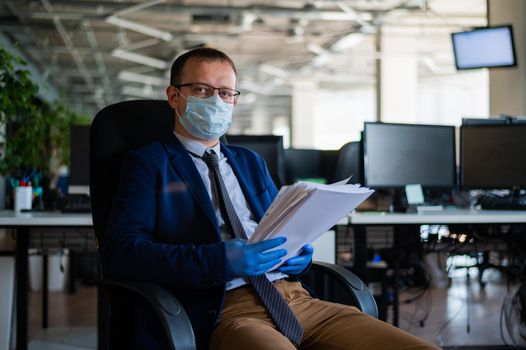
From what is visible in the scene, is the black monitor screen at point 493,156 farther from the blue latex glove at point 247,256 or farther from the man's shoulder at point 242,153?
the blue latex glove at point 247,256

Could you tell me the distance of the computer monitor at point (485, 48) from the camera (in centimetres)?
578

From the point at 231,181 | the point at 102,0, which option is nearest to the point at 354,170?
the point at 231,181

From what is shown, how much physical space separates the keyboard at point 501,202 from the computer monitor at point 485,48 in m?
2.79

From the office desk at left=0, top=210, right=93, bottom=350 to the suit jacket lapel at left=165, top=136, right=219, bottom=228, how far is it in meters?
1.14

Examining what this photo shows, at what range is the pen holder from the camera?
3202 millimetres

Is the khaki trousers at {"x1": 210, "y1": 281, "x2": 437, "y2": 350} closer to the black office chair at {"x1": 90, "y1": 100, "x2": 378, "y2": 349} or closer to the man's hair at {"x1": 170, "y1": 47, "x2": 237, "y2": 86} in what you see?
the black office chair at {"x1": 90, "y1": 100, "x2": 378, "y2": 349}

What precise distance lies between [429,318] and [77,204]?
2734 millimetres

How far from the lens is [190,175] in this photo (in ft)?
5.69

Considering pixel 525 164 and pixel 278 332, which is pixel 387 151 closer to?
pixel 525 164

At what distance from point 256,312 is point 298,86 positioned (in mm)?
15787

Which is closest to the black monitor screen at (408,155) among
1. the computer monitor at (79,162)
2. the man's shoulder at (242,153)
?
the man's shoulder at (242,153)

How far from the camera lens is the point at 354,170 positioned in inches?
144

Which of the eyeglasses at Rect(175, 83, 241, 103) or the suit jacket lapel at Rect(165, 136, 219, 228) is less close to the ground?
the eyeglasses at Rect(175, 83, 241, 103)

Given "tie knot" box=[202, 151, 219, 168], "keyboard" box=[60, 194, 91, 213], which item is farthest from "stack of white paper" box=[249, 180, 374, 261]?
"keyboard" box=[60, 194, 91, 213]
